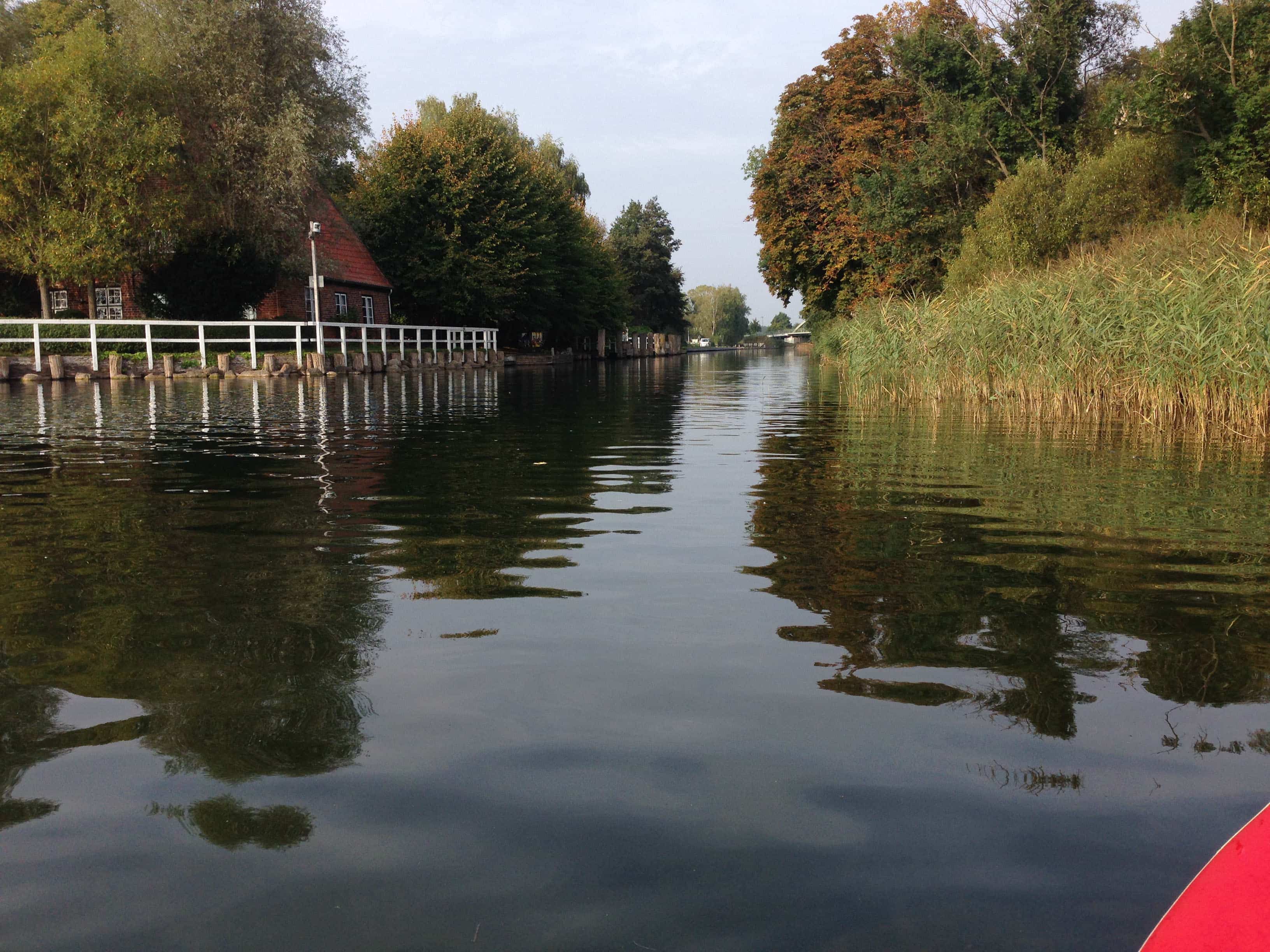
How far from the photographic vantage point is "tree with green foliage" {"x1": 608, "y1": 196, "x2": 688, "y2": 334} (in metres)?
84.9

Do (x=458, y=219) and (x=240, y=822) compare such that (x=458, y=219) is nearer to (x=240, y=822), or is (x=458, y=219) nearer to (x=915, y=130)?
(x=915, y=130)

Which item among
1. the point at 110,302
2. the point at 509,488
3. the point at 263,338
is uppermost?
the point at 110,302

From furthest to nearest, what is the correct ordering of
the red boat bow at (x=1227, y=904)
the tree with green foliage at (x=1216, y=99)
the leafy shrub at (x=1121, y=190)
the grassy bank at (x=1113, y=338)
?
the leafy shrub at (x=1121, y=190) < the tree with green foliage at (x=1216, y=99) < the grassy bank at (x=1113, y=338) < the red boat bow at (x=1227, y=904)

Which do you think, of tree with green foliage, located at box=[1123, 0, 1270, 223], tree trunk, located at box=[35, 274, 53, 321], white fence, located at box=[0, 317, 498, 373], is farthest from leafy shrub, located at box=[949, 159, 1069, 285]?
tree trunk, located at box=[35, 274, 53, 321]

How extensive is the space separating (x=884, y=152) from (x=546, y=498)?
33.2 metres

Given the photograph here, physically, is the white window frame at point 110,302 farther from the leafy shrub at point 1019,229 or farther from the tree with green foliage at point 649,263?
the tree with green foliage at point 649,263

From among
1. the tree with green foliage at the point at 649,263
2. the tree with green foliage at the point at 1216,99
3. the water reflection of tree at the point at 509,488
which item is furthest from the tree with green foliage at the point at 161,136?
the tree with green foliage at the point at 649,263

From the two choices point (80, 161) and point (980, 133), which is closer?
point (80, 161)

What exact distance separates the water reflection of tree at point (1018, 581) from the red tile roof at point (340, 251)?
108ft

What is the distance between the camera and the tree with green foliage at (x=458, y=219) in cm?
4412

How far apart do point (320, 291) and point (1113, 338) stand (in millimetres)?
32627

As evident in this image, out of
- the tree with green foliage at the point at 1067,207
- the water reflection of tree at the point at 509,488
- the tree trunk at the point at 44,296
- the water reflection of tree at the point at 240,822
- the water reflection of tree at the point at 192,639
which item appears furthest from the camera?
the tree trunk at the point at 44,296

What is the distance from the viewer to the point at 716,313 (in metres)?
187

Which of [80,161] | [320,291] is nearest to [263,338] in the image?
[320,291]
